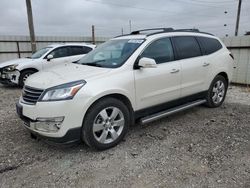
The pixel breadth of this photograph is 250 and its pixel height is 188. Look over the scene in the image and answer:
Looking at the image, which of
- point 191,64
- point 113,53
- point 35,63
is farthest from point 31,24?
point 191,64

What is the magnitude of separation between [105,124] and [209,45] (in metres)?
3.10

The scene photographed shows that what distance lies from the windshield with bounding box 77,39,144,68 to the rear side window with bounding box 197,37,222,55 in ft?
5.57

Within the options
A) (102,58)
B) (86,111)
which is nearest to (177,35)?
(102,58)

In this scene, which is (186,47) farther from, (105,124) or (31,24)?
(31,24)

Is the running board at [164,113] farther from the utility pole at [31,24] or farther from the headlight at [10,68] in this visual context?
the utility pole at [31,24]

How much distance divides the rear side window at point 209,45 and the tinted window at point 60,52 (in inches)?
225

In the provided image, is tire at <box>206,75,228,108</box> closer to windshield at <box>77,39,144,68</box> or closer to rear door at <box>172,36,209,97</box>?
rear door at <box>172,36,209,97</box>

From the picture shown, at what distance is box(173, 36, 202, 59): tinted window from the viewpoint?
165 inches

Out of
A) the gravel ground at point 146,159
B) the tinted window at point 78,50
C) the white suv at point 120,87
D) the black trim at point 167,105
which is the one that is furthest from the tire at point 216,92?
the tinted window at point 78,50

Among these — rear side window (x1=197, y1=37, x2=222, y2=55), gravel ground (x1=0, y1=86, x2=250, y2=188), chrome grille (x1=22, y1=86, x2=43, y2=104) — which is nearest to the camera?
gravel ground (x1=0, y1=86, x2=250, y2=188)

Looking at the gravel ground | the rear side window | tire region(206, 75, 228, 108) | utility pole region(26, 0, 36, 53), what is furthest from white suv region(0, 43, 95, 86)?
tire region(206, 75, 228, 108)

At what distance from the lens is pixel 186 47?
438 cm

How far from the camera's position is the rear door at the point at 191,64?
420 centimetres

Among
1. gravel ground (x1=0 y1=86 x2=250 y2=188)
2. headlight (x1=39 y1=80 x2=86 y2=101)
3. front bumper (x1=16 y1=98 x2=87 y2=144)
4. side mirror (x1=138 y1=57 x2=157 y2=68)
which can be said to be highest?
side mirror (x1=138 y1=57 x2=157 y2=68)
